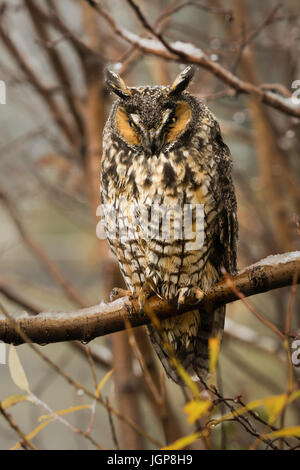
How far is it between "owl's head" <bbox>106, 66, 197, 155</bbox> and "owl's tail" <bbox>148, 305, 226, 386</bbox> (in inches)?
24.4

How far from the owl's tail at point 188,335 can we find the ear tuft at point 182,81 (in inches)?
29.7

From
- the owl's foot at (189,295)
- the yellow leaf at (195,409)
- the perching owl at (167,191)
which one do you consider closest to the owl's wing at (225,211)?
the perching owl at (167,191)

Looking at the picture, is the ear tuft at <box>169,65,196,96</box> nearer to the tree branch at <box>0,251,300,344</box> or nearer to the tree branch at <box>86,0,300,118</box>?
the tree branch at <box>86,0,300,118</box>

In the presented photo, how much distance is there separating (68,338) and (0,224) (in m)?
4.29

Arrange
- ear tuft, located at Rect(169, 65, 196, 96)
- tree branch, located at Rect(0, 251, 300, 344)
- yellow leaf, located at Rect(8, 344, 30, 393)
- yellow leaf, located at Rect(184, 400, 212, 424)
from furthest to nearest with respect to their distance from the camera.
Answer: ear tuft, located at Rect(169, 65, 196, 96) → tree branch, located at Rect(0, 251, 300, 344) → yellow leaf, located at Rect(8, 344, 30, 393) → yellow leaf, located at Rect(184, 400, 212, 424)

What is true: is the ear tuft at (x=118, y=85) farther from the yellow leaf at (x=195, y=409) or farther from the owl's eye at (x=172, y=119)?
the yellow leaf at (x=195, y=409)

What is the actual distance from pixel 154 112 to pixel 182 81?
0.11 metres

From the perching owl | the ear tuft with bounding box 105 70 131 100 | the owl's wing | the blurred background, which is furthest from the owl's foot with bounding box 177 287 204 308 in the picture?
the ear tuft with bounding box 105 70 131 100

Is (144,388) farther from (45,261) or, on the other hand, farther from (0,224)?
(0,224)

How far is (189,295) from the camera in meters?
1.56

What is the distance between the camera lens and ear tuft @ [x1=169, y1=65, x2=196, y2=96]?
1.38m

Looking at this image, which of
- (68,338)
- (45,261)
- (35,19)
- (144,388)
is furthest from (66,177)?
(68,338)

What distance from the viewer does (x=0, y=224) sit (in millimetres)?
5266

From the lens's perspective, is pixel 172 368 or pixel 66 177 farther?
pixel 66 177
